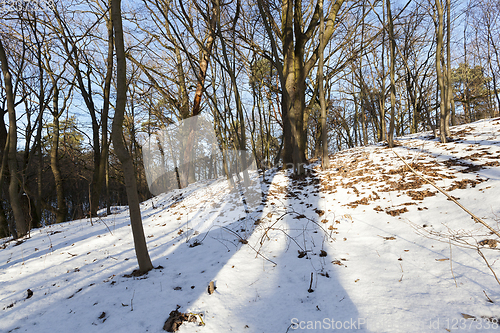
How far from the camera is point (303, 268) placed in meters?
2.49

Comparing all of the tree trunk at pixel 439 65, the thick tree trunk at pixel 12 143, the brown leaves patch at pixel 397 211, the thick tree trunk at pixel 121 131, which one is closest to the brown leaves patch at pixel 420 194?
the brown leaves patch at pixel 397 211

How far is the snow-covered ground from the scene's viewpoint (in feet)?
5.68

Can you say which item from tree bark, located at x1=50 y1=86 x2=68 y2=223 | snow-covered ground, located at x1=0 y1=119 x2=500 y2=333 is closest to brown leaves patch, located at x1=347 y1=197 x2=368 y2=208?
snow-covered ground, located at x1=0 y1=119 x2=500 y2=333

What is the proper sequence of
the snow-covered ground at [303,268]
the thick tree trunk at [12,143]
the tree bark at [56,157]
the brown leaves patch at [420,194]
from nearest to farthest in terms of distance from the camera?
the snow-covered ground at [303,268] < the brown leaves patch at [420,194] < the thick tree trunk at [12,143] < the tree bark at [56,157]

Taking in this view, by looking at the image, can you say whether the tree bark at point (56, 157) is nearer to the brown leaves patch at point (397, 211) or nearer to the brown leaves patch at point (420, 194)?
the brown leaves patch at point (397, 211)

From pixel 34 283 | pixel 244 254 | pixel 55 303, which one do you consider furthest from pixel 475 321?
pixel 34 283

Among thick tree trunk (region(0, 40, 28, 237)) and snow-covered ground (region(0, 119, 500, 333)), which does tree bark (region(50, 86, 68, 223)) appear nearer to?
thick tree trunk (region(0, 40, 28, 237))

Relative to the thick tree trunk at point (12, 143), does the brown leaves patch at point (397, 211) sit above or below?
below

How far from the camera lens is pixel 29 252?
373cm

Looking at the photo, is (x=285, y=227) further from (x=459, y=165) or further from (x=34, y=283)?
(x=459, y=165)

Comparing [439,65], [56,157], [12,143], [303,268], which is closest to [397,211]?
[303,268]

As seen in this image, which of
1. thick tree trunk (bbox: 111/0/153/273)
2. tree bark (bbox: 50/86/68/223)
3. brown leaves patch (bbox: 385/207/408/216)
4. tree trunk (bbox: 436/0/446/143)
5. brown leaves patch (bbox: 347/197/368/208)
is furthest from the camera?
tree bark (bbox: 50/86/68/223)

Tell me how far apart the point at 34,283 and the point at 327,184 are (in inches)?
216

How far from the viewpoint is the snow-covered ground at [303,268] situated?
1730mm
